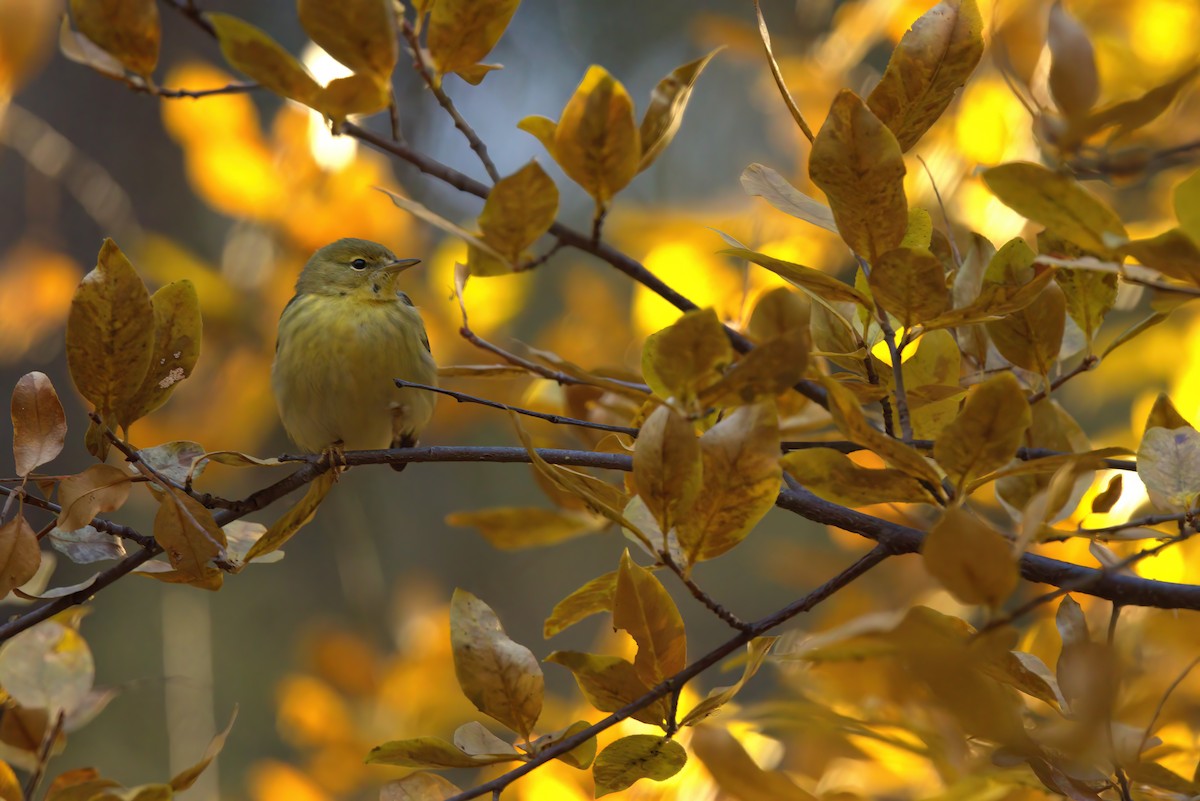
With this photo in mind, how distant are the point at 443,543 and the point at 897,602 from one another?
13.9ft

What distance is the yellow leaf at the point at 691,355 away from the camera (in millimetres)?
700

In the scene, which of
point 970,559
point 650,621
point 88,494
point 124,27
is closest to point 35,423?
point 88,494

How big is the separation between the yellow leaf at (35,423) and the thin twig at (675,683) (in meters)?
0.45

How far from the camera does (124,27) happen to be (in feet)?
2.94

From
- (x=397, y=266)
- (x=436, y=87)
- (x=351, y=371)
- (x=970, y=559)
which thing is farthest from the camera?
(x=397, y=266)

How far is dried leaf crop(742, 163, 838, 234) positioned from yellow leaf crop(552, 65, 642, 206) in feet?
0.33

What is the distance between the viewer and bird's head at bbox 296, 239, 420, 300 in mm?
2605

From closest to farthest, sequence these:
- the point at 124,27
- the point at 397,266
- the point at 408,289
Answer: the point at 124,27, the point at 397,266, the point at 408,289

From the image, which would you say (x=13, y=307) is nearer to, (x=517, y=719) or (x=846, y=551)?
(x=846, y=551)

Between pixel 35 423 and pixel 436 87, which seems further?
pixel 35 423

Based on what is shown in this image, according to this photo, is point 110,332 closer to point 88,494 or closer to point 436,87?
point 88,494

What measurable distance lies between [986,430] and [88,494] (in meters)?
0.71

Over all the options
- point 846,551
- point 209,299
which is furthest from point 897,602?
point 209,299

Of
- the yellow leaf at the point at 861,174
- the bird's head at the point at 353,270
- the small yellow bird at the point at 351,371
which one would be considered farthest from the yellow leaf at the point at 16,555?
the bird's head at the point at 353,270
